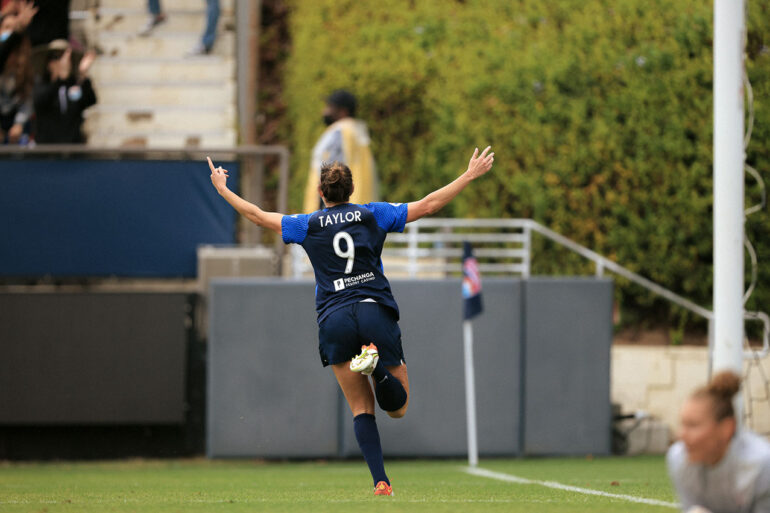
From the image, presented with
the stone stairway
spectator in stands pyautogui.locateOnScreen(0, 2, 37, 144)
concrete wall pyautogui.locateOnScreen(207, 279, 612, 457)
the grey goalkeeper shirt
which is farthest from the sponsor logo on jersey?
the stone stairway

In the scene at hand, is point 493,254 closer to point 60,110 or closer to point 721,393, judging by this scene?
point 60,110

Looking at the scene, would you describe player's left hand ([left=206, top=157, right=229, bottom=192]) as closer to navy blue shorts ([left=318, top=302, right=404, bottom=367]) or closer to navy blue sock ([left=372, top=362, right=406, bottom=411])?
navy blue shorts ([left=318, top=302, right=404, bottom=367])

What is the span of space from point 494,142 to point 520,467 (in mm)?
4995

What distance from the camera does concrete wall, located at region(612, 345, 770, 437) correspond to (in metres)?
15.3

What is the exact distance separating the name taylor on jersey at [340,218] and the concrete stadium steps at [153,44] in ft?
43.0

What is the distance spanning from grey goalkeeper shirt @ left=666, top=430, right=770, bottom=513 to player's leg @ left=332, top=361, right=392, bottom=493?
331 centimetres

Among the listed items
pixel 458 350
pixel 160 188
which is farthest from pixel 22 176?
pixel 458 350

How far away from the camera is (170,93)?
64.0ft

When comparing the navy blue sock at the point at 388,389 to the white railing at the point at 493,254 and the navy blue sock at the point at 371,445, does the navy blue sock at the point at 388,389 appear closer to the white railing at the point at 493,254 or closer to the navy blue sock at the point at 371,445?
the navy blue sock at the point at 371,445

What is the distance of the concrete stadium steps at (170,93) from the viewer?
19.3 meters

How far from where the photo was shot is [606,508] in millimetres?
6879

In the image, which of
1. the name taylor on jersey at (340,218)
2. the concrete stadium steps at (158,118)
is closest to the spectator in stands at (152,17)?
the concrete stadium steps at (158,118)

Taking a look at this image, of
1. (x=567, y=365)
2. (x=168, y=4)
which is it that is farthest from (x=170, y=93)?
(x=567, y=365)

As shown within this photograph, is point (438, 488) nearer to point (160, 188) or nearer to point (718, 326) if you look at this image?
point (718, 326)
